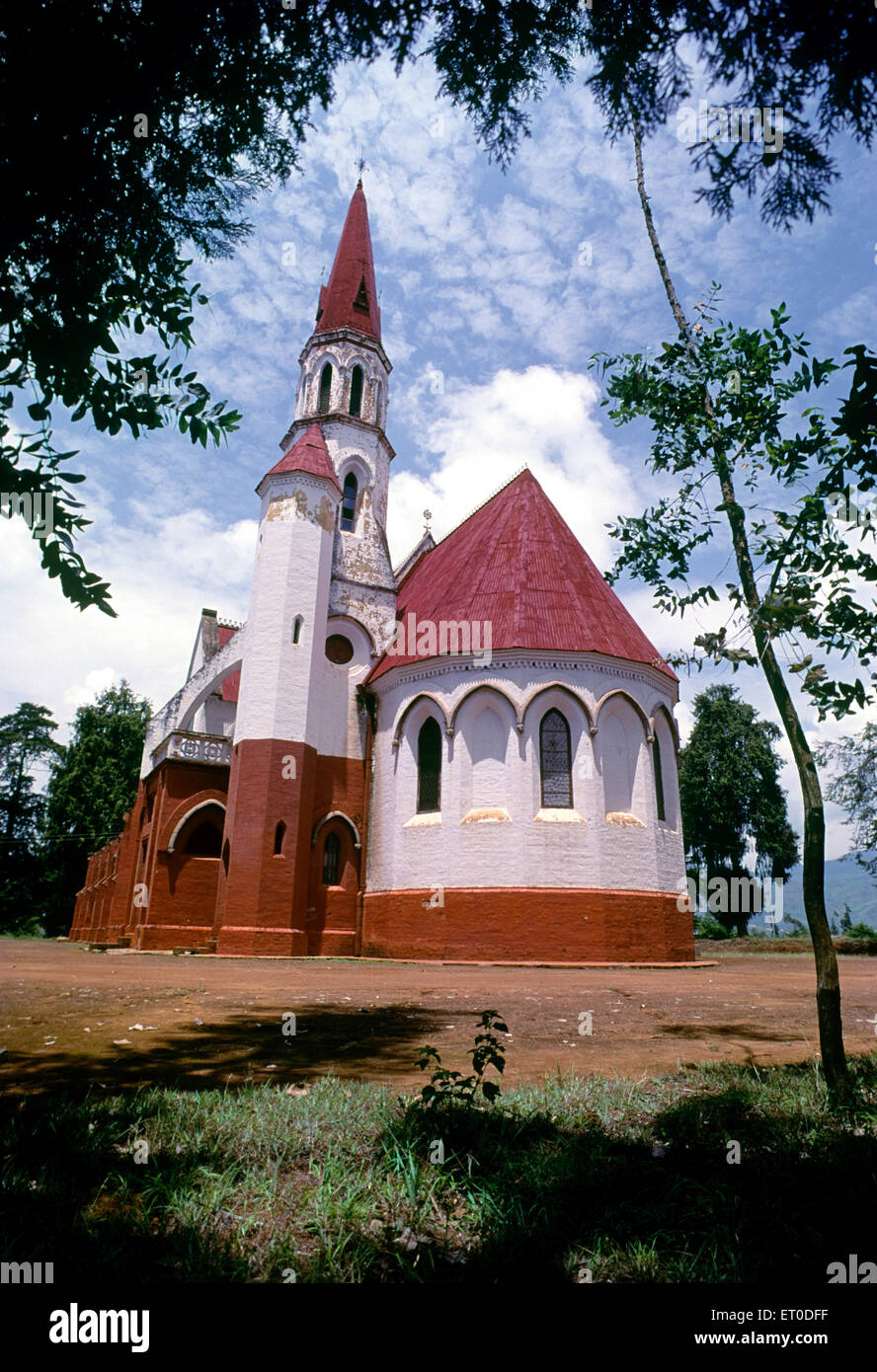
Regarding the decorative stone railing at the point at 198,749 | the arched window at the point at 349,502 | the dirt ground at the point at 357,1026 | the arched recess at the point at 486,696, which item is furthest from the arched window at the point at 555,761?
the arched window at the point at 349,502

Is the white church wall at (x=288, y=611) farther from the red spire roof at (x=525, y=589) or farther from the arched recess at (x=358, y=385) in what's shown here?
the arched recess at (x=358, y=385)

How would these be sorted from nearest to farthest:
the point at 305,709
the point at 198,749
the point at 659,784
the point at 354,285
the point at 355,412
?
the point at 659,784
the point at 305,709
the point at 198,749
the point at 355,412
the point at 354,285

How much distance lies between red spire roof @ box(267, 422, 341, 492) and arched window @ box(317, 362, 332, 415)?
14.3 feet

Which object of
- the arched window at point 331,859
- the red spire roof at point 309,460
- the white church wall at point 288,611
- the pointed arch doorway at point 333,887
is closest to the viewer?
the pointed arch doorway at point 333,887

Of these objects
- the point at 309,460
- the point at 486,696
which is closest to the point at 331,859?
the point at 486,696

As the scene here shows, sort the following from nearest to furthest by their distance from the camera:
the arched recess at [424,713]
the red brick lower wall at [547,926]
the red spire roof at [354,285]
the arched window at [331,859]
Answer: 1. the red brick lower wall at [547,926]
2. the arched recess at [424,713]
3. the arched window at [331,859]
4. the red spire roof at [354,285]

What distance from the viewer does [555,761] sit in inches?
838

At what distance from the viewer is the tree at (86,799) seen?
45781 mm

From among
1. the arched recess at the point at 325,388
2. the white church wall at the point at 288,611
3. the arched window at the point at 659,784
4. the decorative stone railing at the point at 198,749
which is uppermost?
the arched recess at the point at 325,388

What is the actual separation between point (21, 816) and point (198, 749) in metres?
29.6

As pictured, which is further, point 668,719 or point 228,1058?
point 668,719

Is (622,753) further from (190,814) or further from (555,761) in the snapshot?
(190,814)

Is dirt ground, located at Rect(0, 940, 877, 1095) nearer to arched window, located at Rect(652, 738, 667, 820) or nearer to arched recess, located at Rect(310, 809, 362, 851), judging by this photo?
arched window, located at Rect(652, 738, 667, 820)

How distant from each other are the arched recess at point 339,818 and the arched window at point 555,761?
654cm
